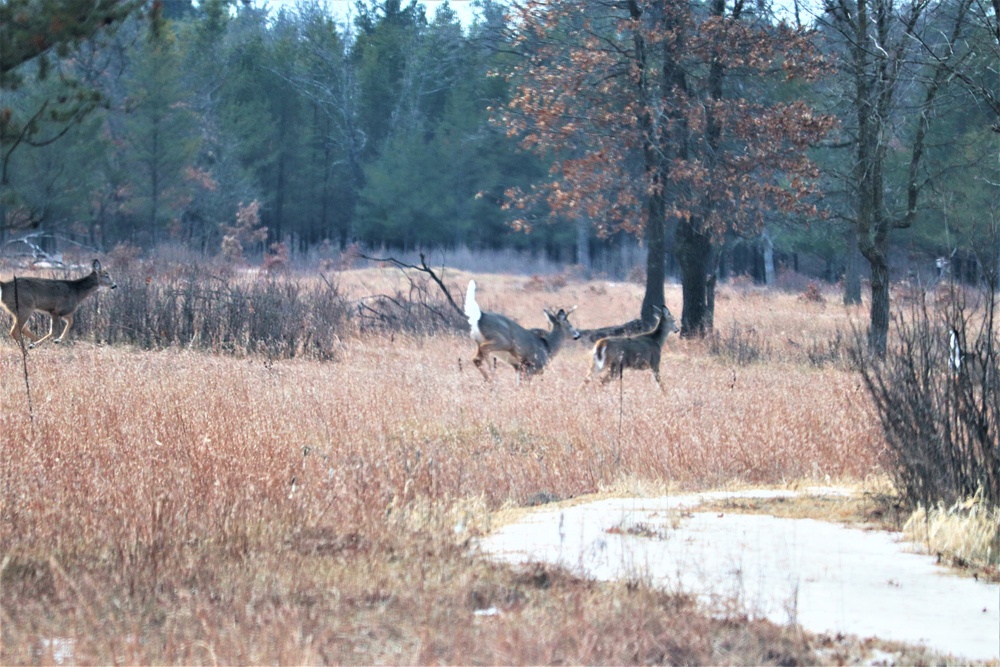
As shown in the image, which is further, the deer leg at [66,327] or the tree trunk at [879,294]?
the tree trunk at [879,294]

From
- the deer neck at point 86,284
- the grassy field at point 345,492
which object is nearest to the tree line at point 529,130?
the deer neck at point 86,284

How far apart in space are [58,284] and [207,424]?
901 cm

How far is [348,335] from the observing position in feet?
66.2

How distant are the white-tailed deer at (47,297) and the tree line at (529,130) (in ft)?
4.00

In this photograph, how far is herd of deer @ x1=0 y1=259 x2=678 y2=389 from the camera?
49.8 ft

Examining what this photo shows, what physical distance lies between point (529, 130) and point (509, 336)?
50.0 ft

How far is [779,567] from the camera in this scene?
5.77 m

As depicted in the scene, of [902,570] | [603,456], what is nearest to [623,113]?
[603,456]

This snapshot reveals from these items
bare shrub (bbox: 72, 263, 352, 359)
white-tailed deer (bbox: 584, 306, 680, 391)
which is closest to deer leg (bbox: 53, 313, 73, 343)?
bare shrub (bbox: 72, 263, 352, 359)

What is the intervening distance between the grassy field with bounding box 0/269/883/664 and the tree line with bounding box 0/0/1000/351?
1812 millimetres

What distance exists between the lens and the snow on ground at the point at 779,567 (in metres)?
5.02

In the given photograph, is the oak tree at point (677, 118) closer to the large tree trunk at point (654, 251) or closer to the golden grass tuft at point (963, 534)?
the large tree trunk at point (654, 251)

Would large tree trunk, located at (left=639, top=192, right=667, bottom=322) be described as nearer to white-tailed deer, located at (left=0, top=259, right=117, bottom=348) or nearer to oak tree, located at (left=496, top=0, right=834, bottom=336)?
oak tree, located at (left=496, top=0, right=834, bottom=336)

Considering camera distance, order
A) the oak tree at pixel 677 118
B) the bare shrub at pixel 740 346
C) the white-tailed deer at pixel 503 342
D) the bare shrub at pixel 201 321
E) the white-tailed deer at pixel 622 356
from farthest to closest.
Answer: the oak tree at pixel 677 118 < the bare shrub at pixel 740 346 < the bare shrub at pixel 201 321 < the white-tailed deer at pixel 503 342 < the white-tailed deer at pixel 622 356
